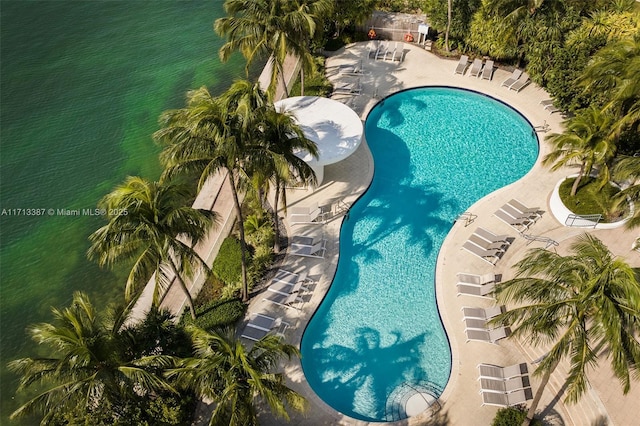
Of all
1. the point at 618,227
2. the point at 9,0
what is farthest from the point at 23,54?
the point at 618,227

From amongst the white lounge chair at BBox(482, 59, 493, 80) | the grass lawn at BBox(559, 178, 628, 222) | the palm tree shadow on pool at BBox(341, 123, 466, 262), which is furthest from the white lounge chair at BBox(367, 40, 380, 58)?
the grass lawn at BBox(559, 178, 628, 222)

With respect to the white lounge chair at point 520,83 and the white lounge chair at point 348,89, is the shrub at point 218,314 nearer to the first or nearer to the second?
the white lounge chair at point 348,89

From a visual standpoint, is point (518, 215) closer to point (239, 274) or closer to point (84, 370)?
point (239, 274)

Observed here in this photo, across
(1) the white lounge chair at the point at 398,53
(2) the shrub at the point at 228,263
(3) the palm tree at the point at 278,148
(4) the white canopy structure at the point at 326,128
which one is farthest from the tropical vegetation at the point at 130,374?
(1) the white lounge chair at the point at 398,53

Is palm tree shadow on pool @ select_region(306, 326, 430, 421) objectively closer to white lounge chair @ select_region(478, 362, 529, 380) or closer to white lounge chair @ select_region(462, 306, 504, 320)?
white lounge chair @ select_region(462, 306, 504, 320)

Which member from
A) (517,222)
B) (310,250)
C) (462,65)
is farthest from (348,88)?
(517,222)
